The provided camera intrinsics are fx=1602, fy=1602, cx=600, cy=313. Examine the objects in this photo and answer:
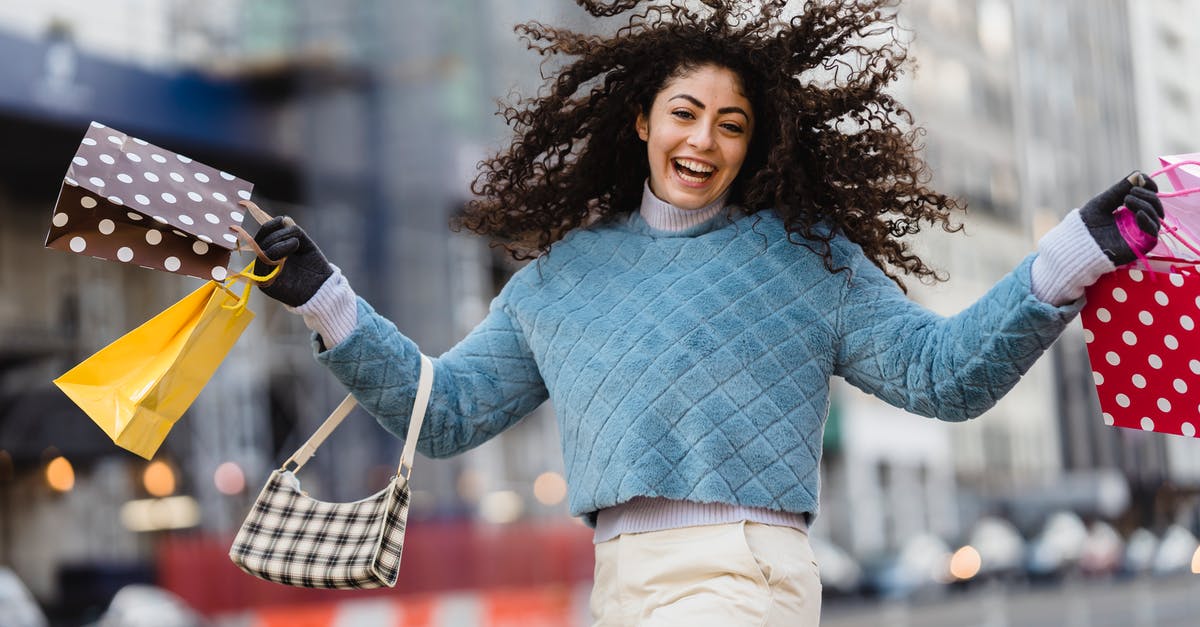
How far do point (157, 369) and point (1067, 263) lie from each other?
5.86 feet

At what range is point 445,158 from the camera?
24234mm

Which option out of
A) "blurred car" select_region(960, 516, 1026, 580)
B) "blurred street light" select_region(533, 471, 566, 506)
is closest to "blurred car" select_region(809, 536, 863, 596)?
"blurred car" select_region(960, 516, 1026, 580)

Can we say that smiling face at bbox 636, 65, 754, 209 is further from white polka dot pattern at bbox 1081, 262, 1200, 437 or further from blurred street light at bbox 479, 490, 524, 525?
blurred street light at bbox 479, 490, 524, 525

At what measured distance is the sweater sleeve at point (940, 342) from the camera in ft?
9.58

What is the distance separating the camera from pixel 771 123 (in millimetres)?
3432

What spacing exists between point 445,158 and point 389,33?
2035 millimetres

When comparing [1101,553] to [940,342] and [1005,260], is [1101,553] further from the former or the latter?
[940,342]

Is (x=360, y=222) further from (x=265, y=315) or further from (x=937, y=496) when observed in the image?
(x=937, y=496)

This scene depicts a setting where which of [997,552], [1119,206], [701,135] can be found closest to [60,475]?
[997,552]

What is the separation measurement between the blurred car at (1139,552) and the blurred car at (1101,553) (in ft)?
0.39

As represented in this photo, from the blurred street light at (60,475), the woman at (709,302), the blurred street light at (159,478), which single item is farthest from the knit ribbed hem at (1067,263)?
the blurred street light at (159,478)

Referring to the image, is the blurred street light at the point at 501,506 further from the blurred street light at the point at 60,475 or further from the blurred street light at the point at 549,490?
the blurred street light at the point at 60,475

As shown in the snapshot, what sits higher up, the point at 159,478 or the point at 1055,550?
the point at 159,478

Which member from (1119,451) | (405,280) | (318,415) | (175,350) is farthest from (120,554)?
(1119,451)
